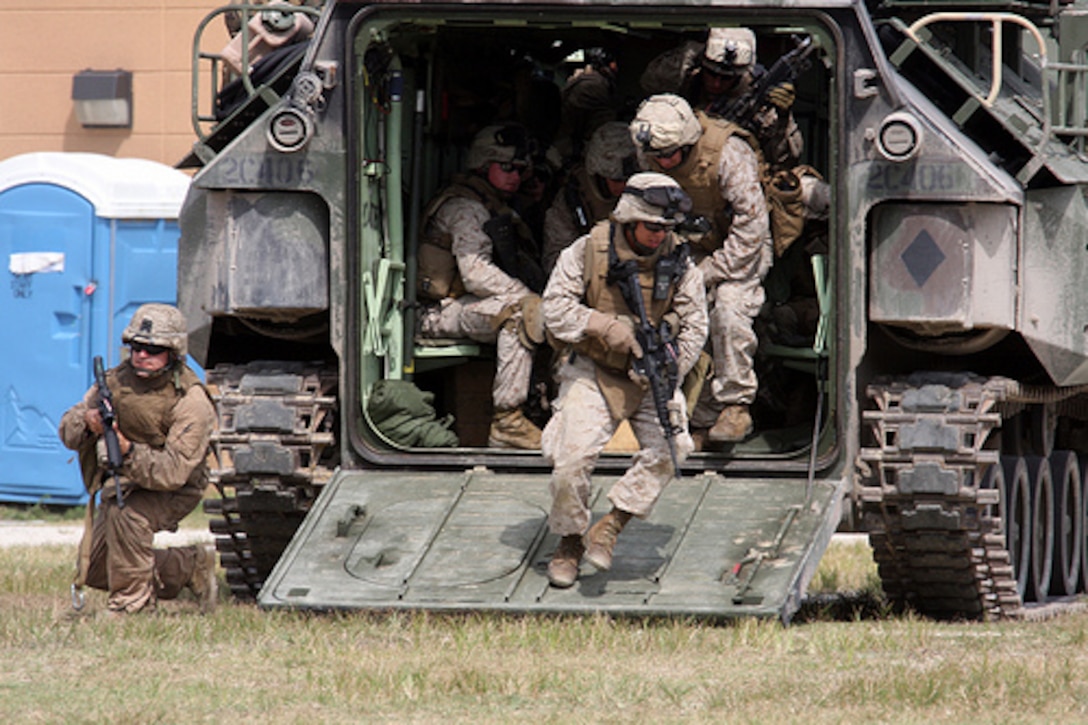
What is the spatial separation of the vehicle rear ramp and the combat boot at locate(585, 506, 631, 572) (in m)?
0.12

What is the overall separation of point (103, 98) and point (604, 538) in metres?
12.0

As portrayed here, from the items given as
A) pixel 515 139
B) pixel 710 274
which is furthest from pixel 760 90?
pixel 515 139

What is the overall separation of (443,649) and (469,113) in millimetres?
4440

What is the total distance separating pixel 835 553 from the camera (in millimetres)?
15070

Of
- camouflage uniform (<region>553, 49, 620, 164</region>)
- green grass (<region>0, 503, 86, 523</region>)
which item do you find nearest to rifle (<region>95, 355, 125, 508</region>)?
camouflage uniform (<region>553, 49, 620, 164</region>)

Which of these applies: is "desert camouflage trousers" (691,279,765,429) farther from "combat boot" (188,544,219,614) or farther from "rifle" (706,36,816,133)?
"combat boot" (188,544,219,614)

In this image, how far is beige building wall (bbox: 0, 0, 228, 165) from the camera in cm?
2112

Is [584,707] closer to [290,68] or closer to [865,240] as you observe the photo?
[865,240]

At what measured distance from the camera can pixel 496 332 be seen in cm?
1208

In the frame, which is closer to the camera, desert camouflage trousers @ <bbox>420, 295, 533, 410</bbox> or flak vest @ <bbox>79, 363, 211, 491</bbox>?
flak vest @ <bbox>79, 363, 211, 491</bbox>

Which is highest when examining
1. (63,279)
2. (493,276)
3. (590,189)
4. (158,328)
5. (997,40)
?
(997,40)

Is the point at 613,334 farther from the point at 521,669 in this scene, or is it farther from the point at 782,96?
the point at 782,96

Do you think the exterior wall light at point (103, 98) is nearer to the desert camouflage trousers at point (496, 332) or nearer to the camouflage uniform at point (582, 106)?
the camouflage uniform at point (582, 106)

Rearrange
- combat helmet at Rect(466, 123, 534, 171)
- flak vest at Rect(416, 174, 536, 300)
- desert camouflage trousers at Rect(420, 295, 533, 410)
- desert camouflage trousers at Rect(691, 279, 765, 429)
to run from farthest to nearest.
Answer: combat helmet at Rect(466, 123, 534, 171) → flak vest at Rect(416, 174, 536, 300) → desert camouflage trousers at Rect(420, 295, 533, 410) → desert camouflage trousers at Rect(691, 279, 765, 429)
